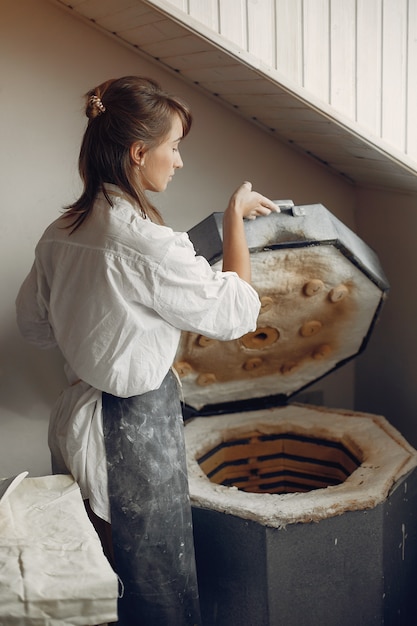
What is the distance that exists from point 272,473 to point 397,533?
71 cm

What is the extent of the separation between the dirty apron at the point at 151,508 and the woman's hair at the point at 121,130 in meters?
0.57

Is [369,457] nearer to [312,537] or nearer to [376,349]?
Result: [312,537]

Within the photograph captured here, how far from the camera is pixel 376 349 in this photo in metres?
3.69

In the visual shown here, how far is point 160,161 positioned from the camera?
231cm

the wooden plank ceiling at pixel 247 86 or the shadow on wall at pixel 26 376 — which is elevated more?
the wooden plank ceiling at pixel 247 86

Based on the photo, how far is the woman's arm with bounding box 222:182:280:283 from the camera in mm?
2438

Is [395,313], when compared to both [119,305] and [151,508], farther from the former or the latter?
[119,305]

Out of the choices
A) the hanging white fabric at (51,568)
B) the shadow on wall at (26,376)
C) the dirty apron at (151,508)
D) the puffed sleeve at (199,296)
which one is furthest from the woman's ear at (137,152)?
the shadow on wall at (26,376)

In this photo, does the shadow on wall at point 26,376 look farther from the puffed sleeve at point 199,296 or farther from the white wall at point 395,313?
the white wall at point 395,313

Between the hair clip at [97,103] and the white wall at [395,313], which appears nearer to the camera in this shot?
the hair clip at [97,103]

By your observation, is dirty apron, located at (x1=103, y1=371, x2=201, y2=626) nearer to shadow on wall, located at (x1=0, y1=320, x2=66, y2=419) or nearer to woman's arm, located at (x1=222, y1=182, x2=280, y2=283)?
woman's arm, located at (x1=222, y1=182, x2=280, y2=283)

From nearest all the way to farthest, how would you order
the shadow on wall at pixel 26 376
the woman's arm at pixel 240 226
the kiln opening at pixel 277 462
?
the woman's arm at pixel 240 226 → the kiln opening at pixel 277 462 → the shadow on wall at pixel 26 376

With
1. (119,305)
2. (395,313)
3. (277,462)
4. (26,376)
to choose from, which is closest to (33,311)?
(119,305)

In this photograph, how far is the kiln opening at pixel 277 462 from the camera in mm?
3234
